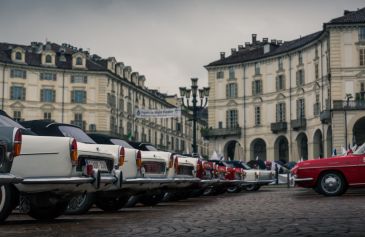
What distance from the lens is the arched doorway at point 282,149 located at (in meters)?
76.6

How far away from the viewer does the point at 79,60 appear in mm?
82438

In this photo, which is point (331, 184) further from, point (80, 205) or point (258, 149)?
point (258, 149)

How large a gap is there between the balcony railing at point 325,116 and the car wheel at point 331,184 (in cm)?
4633

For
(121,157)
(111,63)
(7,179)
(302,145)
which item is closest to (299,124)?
(302,145)

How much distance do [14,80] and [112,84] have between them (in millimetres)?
13800

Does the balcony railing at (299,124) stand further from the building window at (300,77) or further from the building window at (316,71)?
the building window at (316,71)

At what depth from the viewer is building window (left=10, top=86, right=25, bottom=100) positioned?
77.4 m

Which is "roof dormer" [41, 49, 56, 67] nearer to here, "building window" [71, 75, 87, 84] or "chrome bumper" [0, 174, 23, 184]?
"building window" [71, 75, 87, 84]

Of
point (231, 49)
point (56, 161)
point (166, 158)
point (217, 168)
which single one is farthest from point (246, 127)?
point (56, 161)

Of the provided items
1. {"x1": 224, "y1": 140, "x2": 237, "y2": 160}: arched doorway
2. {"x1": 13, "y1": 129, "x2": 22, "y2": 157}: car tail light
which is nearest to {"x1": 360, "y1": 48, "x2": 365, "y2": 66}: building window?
{"x1": 224, "y1": 140, "x2": 237, "y2": 160}: arched doorway

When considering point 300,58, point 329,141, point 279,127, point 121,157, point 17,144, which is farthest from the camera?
point 279,127

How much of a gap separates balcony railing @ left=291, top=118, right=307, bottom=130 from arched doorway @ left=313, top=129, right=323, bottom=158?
2005 millimetres

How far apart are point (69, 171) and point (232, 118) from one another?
72.9 m

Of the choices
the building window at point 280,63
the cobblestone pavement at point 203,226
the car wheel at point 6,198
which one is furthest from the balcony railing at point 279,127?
the car wheel at point 6,198
